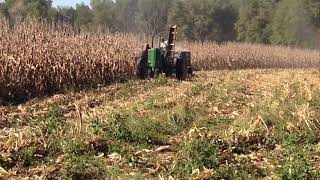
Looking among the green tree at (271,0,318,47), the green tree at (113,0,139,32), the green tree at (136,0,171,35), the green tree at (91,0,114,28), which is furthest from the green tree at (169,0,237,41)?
the green tree at (271,0,318,47)

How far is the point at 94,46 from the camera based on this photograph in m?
15.9

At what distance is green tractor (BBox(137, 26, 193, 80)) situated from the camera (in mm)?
16406

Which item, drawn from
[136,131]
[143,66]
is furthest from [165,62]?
[136,131]

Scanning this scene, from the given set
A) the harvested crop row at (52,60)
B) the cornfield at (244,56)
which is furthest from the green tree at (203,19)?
the harvested crop row at (52,60)

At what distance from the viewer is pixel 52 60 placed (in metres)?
13.4

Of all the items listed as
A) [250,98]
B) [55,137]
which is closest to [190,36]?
[250,98]

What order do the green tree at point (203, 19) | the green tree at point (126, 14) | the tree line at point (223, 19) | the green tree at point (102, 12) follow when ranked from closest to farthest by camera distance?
the tree line at point (223, 19) < the green tree at point (203, 19) < the green tree at point (102, 12) < the green tree at point (126, 14)

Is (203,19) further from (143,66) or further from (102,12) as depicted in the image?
(143,66)

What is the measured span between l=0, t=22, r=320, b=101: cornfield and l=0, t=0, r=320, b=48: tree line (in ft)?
99.2

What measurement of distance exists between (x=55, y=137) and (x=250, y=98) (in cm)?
520

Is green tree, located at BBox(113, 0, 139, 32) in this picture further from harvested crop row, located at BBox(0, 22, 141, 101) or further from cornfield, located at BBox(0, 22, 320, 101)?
harvested crop row, located at BBox(0, 22, 141, 101)

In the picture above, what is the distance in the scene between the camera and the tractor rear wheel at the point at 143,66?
16.9 m

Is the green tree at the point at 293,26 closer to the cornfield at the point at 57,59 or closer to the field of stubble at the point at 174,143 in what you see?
the cornfield at the point at 57,59

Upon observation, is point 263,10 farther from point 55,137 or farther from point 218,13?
point 55,137
